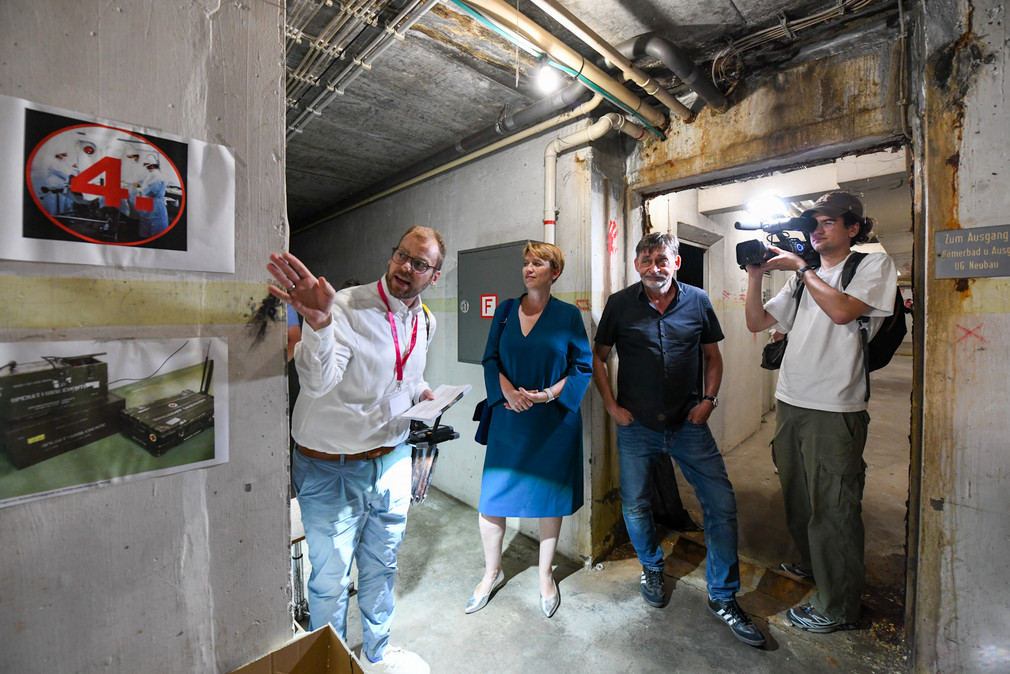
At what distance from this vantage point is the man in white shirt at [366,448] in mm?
1513

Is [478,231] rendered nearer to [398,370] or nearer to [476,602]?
[398,370]

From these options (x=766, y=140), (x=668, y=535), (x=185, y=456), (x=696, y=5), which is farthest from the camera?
(x=668, y=535)

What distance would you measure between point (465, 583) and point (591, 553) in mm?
761

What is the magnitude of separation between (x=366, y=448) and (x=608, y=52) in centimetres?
193

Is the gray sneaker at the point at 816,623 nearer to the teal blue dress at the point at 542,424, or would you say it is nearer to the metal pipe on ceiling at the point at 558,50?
the teal blue dress at the point at 542,424

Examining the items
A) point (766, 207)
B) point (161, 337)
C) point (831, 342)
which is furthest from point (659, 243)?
point (766, 207)

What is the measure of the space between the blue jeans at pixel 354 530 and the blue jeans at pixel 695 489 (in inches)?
47.3

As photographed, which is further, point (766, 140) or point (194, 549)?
point (766, 140)

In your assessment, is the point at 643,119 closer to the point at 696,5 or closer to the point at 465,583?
the point at 696,5

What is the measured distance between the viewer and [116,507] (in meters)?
0.73

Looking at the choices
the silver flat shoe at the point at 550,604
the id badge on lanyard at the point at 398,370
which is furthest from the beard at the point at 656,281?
the silver flat shoe at the point at 550,604

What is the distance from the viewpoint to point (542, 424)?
209 cm

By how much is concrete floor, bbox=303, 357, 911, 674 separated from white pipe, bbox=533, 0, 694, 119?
8.51 ft

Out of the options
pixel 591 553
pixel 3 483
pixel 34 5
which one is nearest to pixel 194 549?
pixel 3 483
